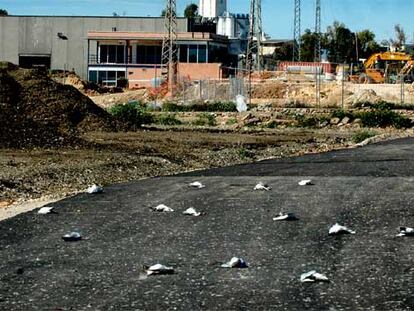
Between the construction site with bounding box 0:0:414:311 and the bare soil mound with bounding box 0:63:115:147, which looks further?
the bare soil mound with bounding box 0:63:115:147

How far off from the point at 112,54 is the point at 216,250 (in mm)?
87970

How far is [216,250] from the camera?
30.1ft

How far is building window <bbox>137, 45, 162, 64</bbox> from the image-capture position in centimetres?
9588

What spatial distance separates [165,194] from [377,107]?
32369 millimetres

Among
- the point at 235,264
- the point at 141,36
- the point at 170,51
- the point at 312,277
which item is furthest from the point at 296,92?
the point at 312,277

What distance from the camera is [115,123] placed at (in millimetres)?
30797

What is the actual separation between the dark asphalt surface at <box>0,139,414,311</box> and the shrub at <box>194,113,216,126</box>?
25.2 m

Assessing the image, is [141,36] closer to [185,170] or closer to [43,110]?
[43,110]

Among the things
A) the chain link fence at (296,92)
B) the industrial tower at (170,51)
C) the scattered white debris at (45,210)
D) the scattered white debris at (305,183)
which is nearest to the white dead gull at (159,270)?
the scattered white debris at (45,210)

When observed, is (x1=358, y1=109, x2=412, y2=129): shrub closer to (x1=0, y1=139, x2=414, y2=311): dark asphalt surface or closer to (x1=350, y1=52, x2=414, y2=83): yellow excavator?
(x1=0, y1=139, x2=414, y2=311): dark asphalt surface

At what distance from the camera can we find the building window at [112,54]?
9531cm

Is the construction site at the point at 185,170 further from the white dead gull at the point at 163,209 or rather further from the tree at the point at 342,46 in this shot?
the tree at the point at 342,46

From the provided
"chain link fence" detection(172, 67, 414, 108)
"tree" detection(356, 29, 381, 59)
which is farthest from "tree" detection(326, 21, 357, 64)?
"chain link fence" detection(172, 67, 414, 108)

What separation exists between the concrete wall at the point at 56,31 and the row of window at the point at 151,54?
8.07m
